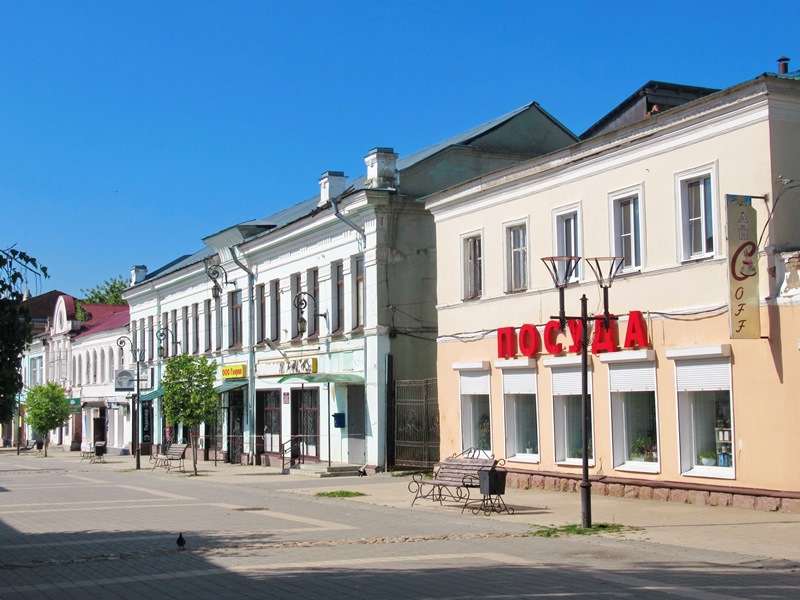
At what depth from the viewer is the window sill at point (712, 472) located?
17666 millimetres

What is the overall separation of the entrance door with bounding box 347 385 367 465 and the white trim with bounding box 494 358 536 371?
7.34 metres

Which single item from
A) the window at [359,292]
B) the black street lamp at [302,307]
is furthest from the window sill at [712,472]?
the black street lamp at [302,307]

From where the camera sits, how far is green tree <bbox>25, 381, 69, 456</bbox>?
176 feet

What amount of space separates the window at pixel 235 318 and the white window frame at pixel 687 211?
76.8 feet

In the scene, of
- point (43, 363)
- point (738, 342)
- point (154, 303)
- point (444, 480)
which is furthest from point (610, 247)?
point (43, 363)

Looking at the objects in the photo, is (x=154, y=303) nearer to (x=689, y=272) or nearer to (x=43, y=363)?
(x=43, y=363)

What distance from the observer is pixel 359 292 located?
30.8 m

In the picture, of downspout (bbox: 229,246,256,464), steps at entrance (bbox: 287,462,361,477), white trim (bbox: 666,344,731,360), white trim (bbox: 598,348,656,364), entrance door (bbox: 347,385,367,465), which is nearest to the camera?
white trim (bbox: 666,344,731,360)

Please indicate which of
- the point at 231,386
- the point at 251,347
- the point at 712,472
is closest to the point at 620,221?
the point at 712,472

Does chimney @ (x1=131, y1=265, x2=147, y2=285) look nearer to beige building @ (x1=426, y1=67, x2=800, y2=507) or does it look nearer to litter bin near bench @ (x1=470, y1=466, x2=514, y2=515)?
beige building @ (x1=426, y1=67, x2=800, y2=507)

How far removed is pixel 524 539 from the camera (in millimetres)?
14570

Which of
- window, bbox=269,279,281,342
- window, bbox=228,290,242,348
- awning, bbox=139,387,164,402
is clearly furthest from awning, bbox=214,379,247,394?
awning, bbox=139,387,164,402

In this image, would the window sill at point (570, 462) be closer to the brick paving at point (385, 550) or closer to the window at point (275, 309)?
the brick paving at point (385, 550)

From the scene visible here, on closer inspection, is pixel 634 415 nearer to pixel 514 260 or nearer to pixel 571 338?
pixel 571 338
